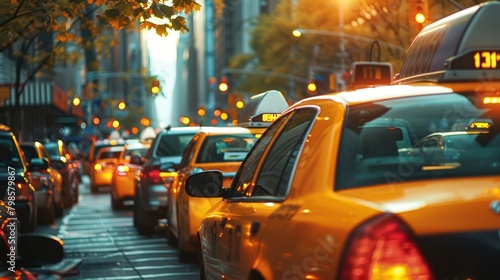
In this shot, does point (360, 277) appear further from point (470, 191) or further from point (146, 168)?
point (146, 168)

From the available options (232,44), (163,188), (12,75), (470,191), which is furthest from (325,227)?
(232,44)

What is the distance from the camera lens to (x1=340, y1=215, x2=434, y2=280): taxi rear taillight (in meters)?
4.09

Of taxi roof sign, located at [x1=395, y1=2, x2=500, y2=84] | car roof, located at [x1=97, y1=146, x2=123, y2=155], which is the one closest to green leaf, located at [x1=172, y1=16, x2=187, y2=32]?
taxi roof sign, located at [x1=395, y1=2, x2=500, y2=84]

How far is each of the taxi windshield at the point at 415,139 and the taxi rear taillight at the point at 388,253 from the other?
1.90ft

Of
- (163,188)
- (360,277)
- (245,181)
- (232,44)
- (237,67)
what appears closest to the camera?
(360,277)

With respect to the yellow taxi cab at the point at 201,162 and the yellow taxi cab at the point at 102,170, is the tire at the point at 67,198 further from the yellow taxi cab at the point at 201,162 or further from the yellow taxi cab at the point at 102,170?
the yellow taxi cab at the point at 201,162

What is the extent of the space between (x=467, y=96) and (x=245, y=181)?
6.64ft

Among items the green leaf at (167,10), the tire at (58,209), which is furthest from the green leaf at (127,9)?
the tire at (58,209)

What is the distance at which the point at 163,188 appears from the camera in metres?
18.3

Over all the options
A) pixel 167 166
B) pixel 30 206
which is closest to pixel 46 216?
pixel 167 166

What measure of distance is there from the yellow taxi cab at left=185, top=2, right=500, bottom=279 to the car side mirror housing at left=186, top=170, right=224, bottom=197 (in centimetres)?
51

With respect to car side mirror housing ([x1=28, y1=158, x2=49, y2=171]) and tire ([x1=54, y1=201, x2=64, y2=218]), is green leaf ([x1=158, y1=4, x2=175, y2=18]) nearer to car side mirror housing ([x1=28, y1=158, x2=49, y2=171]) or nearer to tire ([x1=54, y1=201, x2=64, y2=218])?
car side mirror housing ([x1=28, y1=158, x2=49, y2=171])

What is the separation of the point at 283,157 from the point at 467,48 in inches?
40.3

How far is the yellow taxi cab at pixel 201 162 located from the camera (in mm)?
13414
